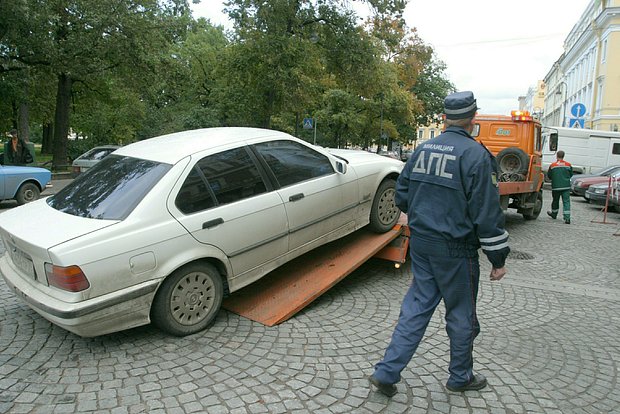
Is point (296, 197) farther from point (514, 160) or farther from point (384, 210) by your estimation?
point (514, 160)

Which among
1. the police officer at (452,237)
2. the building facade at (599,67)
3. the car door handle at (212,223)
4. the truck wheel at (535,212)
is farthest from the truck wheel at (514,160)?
the building facade at (599,67)

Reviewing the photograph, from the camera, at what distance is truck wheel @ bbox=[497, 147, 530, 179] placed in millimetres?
9547

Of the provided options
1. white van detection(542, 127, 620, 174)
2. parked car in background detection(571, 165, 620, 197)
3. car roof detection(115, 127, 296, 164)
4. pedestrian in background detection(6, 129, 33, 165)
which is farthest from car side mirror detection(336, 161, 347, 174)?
white van detection(542, 127, 620, 174)

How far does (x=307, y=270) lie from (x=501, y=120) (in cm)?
700

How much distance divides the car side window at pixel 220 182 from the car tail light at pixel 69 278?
2.97 ft

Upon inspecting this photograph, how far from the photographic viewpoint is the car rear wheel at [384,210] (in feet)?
18.2

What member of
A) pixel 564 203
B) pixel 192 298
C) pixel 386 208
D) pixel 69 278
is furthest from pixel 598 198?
pixel 69 278

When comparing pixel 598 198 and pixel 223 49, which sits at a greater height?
pixel 223 49

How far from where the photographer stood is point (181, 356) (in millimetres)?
3543

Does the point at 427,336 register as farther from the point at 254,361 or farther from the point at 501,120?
the point at 501,120

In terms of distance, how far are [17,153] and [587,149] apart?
23653 millimetres

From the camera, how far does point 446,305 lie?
9.95 feet

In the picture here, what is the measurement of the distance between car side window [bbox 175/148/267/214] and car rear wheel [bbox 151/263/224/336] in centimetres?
53

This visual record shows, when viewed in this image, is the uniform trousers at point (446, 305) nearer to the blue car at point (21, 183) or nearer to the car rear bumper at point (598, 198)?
the blue car at point (21, 183)
